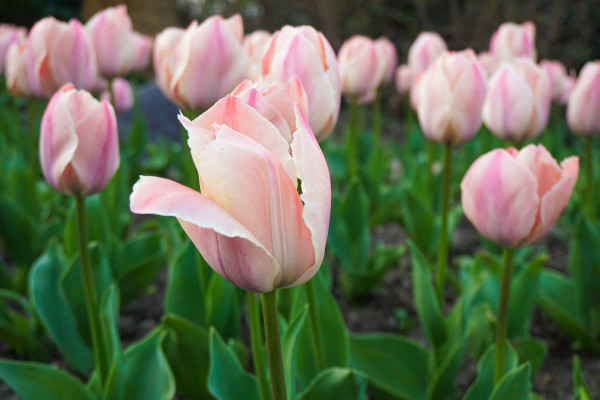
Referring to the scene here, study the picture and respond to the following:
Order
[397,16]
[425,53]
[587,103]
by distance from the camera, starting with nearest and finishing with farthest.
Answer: [587,103]
[425,53]
[397,16]

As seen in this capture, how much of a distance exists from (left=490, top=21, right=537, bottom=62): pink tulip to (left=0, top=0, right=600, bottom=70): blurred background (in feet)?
7.22

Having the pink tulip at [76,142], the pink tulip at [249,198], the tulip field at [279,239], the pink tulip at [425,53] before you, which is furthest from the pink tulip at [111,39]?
the pink tulip at [249,198]

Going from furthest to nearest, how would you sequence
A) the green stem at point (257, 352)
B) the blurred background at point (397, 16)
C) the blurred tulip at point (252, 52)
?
1. the blurred background at point (397, 16)
2. the blurred tulip at point (252, 52)
3. the green stem at point (257, 352)

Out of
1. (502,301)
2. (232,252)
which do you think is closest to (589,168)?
(502,301)

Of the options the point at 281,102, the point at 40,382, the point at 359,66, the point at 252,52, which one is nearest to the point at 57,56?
the point at 252,52

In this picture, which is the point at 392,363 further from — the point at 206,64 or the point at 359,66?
the point at 359,66

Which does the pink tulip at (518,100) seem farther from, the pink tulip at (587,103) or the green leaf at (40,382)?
the green leaf at (40,382)

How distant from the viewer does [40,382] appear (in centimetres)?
105

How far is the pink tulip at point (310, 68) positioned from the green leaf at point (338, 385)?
36 cm

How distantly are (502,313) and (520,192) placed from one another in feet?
0.75

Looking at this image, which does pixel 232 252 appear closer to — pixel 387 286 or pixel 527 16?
pixel 387 286

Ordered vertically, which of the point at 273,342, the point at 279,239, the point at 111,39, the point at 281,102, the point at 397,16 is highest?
the point at 397,16

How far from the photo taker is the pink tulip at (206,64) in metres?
1.14

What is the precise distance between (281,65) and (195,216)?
47 centimetres
